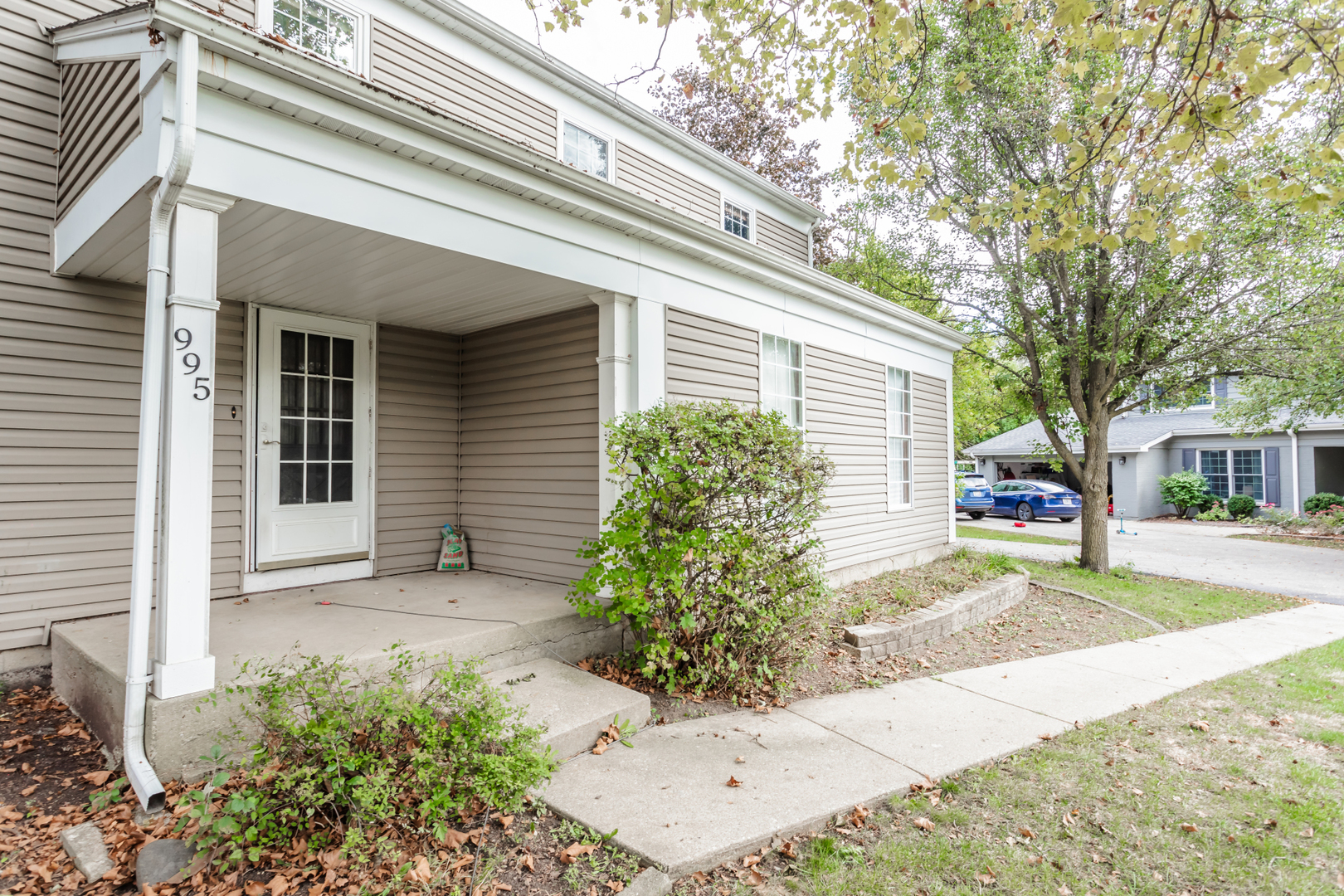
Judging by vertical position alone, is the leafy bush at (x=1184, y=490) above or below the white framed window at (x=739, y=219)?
below

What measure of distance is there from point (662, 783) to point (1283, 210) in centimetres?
991

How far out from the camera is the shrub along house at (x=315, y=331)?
9.96 ft

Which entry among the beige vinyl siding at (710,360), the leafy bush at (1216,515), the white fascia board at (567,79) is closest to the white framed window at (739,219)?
the white fascia board at (567,79)

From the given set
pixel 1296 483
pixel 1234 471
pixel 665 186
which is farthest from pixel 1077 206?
pixel 1234 471

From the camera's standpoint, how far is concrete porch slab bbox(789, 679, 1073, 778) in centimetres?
356

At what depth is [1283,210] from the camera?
7.94 m

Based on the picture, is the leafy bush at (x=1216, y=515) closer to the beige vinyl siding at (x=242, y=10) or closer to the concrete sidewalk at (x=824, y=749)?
the concrete sidewalk at (x=824, y=749)

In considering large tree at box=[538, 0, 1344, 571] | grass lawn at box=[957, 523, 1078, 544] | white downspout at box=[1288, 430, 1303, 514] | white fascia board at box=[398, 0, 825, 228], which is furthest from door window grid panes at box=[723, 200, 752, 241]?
white downspout at box=[1288, 430, 1303, 514]

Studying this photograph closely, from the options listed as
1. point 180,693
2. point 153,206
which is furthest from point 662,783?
point 153,206

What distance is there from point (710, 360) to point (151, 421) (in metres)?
4.09

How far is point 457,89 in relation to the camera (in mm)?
6957

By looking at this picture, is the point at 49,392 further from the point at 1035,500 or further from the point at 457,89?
the point at 1035,500

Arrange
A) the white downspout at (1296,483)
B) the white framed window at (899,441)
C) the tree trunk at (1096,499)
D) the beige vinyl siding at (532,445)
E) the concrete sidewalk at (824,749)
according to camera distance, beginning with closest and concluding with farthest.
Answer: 1. the concrete sidewalk at (824,749)
2. the beige vinyl siding at (532,445)
3. the white framed window at (899,441)
4. the tree trunk at (1096,499)
5. the white downspout at (1296,483)

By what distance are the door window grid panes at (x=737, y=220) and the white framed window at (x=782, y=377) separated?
164 inches
